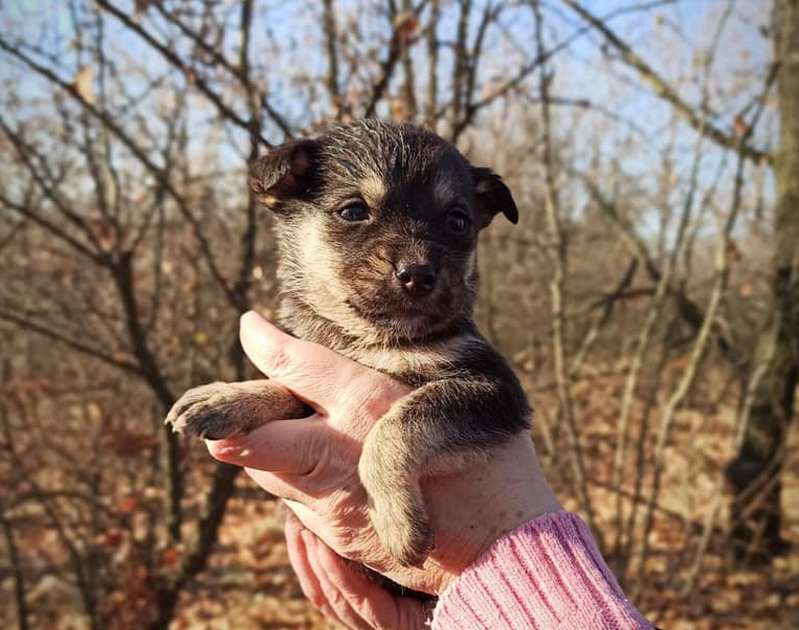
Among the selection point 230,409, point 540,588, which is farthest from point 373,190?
point 540,588

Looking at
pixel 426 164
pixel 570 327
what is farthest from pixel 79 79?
pixel 570 327

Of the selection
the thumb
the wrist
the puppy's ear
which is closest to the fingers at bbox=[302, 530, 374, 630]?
the wrist

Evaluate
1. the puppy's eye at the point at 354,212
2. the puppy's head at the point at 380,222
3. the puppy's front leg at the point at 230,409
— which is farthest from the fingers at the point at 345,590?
the puppy's eye at the point at 354,212

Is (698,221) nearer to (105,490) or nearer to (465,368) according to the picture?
(465,368)

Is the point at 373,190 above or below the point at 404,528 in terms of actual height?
above

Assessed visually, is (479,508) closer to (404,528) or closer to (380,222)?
(404,528)

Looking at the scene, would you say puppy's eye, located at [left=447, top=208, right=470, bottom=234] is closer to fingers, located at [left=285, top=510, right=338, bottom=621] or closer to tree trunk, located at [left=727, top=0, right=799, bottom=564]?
fingers, located at [left=285, top=510, right=338, bottom=621]
